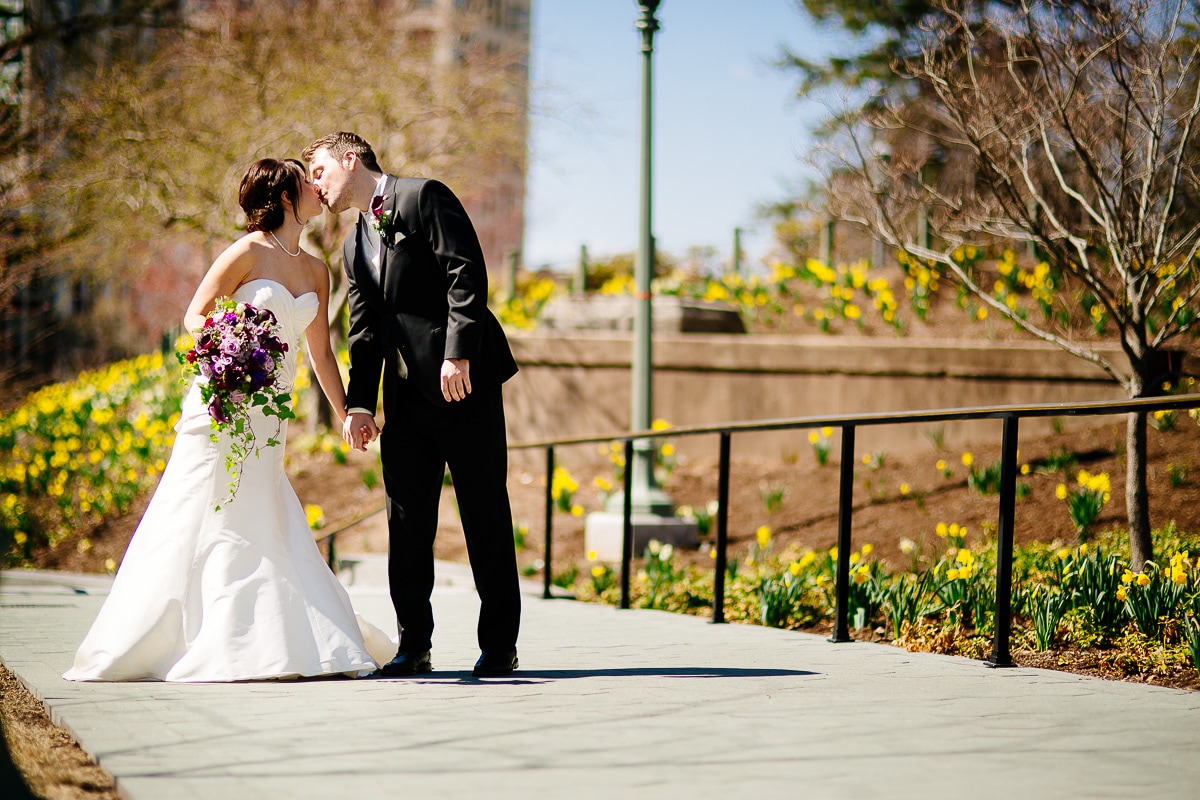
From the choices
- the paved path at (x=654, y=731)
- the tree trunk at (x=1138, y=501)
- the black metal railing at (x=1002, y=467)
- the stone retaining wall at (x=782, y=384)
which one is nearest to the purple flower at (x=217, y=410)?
the paved path at (x=654, y=731)

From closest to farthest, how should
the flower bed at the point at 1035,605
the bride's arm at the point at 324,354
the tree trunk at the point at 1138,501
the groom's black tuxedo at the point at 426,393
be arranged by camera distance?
the groom's black tuxedo at the point at 426,393, the bride's arm at the point at 324,354, the flower bed at the point at 1035,605, the tree trunk at the point at 1138,501

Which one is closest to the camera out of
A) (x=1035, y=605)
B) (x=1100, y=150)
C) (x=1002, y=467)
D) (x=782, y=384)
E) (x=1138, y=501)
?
(x=1002, y=467)

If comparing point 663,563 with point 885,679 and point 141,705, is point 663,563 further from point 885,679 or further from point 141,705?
point 141,705

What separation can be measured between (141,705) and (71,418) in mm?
13625

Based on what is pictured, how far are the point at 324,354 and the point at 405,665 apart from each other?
1.21 m

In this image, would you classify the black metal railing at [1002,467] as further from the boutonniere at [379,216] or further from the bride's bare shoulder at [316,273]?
the bride's bare shoulder at [316,273]

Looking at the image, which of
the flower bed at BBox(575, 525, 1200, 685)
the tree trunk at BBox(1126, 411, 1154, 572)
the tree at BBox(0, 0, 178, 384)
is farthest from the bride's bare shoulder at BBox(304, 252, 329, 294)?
the tree at BBox(0, 0, 178, 384)

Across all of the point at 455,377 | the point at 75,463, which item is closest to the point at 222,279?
the point at 455,377

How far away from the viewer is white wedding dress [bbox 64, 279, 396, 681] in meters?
4.10

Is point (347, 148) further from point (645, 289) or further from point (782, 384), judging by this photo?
point (782, 384)

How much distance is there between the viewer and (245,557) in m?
4.28

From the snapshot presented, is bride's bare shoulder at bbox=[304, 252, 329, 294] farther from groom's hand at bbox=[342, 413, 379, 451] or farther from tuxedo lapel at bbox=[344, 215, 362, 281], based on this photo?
groom's hand at bbox=[342, 413, 379, 451]

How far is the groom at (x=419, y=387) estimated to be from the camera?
13.9ft

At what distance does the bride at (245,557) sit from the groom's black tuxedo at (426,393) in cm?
26
